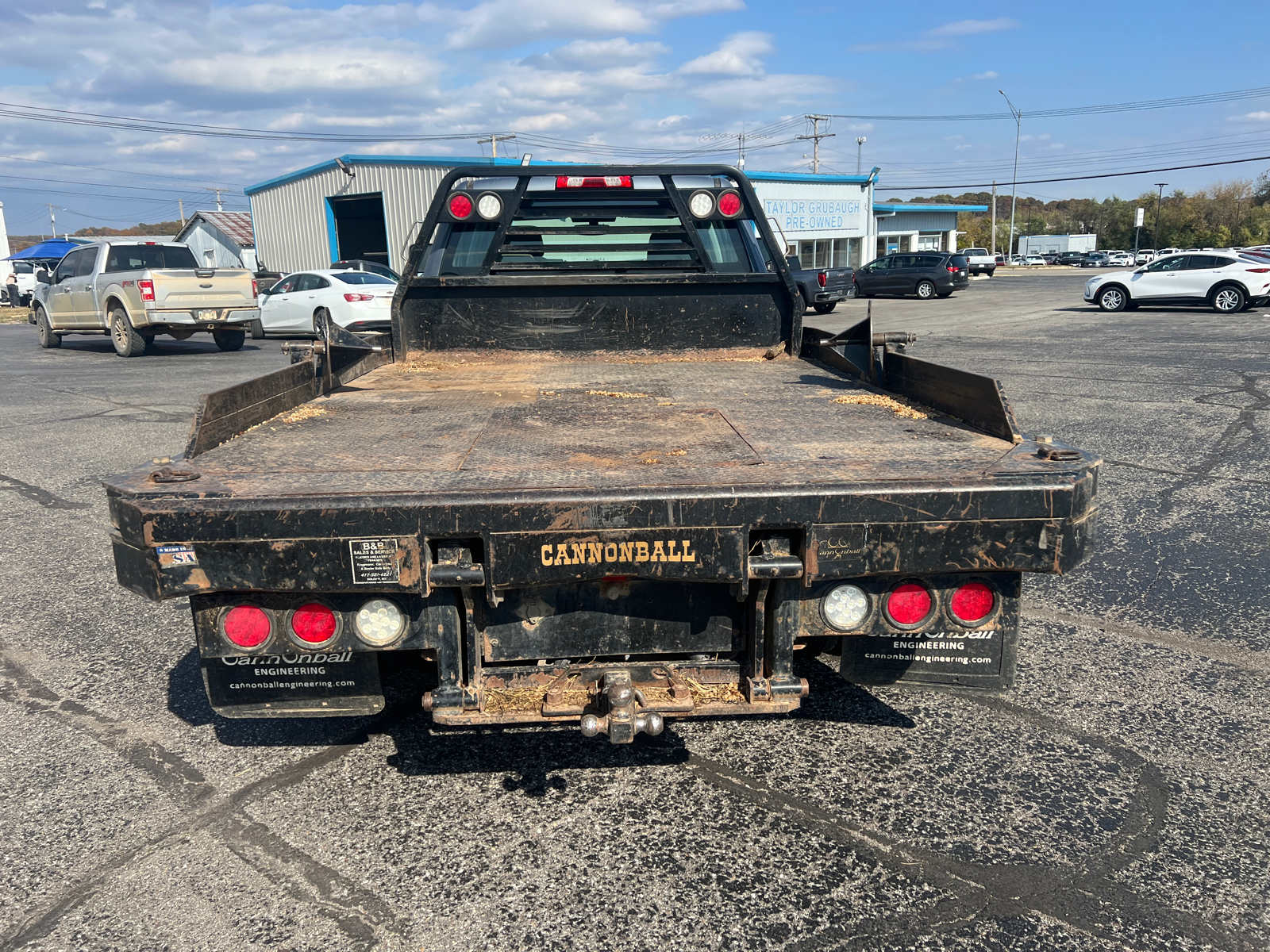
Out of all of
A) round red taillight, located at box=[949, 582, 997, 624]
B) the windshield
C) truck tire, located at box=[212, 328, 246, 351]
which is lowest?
round red taillight, located at box=[949, 582, 997, 624]

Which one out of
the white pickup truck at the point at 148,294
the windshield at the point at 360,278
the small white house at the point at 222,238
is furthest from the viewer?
the small white house at the point at 222,238

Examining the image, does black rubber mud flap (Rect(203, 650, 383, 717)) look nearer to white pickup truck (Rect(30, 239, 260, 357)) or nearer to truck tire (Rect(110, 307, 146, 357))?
white pickup truck (Rect(30, 239, 260, 357))

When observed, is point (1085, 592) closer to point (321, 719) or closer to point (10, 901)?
point (321, 719)

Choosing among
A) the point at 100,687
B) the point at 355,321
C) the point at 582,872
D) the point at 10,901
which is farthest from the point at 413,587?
the point at 355,321

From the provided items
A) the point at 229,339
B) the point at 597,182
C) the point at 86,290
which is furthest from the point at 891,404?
the point at 86,290

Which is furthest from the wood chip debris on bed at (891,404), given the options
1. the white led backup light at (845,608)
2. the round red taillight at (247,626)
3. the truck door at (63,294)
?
the truck door at (63,294)

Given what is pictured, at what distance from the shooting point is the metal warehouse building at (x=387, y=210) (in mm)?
29422

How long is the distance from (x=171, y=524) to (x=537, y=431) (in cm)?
127

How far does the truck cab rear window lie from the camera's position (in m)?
16.3

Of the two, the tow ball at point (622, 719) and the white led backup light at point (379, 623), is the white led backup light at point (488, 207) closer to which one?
the white led backup light at point (379, 623)

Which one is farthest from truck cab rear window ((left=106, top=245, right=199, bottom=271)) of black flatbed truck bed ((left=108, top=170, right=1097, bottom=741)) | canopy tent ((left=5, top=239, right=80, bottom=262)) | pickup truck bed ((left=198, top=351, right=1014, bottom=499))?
canopy tent ((left=5, top=239, right=80, bottom=262))

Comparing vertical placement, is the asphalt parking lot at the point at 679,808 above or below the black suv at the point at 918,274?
below

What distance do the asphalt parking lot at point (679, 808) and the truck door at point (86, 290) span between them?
1416 centimetres

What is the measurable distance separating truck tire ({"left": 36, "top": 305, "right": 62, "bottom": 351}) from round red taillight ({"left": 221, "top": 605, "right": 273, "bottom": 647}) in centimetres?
1968
